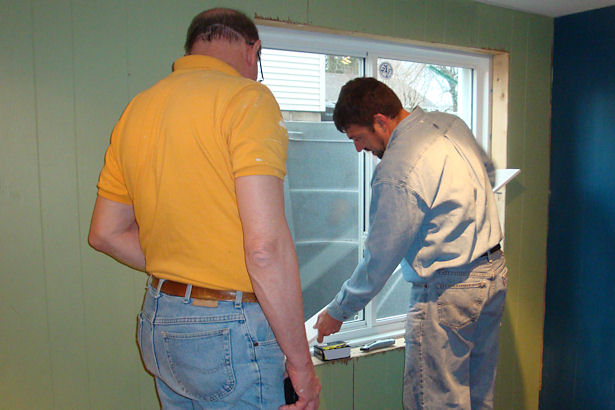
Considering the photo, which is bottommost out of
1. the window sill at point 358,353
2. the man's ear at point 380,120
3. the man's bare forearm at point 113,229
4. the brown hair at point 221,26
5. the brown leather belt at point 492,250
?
the window sill at point 358,353

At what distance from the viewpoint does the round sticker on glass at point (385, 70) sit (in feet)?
7.54

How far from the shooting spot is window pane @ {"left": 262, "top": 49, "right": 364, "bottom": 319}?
6.84 ft

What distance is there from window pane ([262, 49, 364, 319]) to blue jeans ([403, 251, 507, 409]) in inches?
24.8

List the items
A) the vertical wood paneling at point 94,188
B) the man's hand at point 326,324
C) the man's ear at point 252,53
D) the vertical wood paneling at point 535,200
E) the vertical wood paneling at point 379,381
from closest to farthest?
1. the man's ear at point 252,53
2. the vertical wood paneling at point 94,188
3. the man's hand at point 326,324
4. the vertical wood paneling at point 379,381
5. the vertical wood paneling at point 535,200

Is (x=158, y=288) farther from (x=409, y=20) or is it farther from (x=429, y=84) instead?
(x=429, y=84)

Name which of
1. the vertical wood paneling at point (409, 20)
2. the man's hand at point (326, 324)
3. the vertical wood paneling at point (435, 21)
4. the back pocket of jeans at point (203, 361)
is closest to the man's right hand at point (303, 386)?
the back pocket of jeans at point (203, 361)

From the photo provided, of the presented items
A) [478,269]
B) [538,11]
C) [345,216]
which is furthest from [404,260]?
[538,11]

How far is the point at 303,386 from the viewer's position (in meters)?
0.95

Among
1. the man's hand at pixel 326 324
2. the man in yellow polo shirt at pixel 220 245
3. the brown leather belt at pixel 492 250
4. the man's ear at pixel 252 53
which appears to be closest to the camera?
the man in yellow polo shirt at pixel 220 245

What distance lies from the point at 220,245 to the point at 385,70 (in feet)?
5.49

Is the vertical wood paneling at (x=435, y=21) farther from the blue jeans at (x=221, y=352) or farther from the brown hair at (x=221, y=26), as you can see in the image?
the blue jeans at (x=221, y=352)

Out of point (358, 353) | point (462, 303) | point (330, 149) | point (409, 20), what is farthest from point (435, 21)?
point (358, 353)

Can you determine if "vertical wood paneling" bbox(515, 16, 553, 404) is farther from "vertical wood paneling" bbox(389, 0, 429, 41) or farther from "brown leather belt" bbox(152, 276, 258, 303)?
"brown leather belt" bbox(152, 276, 258, 303)

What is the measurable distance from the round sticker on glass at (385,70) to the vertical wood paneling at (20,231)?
1496 millimetres
